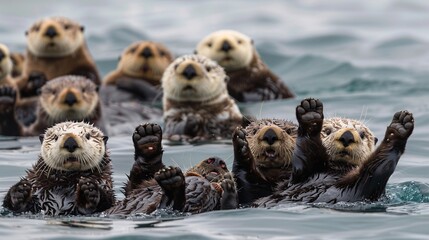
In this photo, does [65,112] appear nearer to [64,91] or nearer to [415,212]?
[64,91]

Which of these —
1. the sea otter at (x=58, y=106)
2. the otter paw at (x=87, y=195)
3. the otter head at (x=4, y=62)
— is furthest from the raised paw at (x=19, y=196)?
the otter head at (x=4, y=62)

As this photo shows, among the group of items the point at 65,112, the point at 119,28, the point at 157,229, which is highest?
the point at 119,28

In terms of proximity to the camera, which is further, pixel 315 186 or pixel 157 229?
pixel 315 186

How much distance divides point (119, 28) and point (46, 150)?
51.3 feet

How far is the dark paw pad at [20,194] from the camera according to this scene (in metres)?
8.89

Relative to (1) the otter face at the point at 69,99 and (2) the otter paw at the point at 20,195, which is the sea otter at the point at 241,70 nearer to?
(1) the otter face at the point at 69,99

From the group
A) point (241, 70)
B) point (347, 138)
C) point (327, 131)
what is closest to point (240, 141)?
point (347, 138)

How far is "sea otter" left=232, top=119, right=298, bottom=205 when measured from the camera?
8812 mm

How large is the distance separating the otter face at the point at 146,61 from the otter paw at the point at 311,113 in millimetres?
9021

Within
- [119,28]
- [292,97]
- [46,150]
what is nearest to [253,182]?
[46,150]

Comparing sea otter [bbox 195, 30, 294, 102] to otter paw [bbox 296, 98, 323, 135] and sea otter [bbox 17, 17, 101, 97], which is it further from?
otter paw [bbox 296, 98, 323, 135]

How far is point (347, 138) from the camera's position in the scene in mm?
9055

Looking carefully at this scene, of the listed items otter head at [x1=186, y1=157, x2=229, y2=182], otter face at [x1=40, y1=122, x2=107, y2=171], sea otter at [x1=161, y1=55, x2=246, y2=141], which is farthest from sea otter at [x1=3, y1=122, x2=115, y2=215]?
sea otter at [x1=161, y1=55, x2=246, y2=141]

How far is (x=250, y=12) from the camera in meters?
27.0
